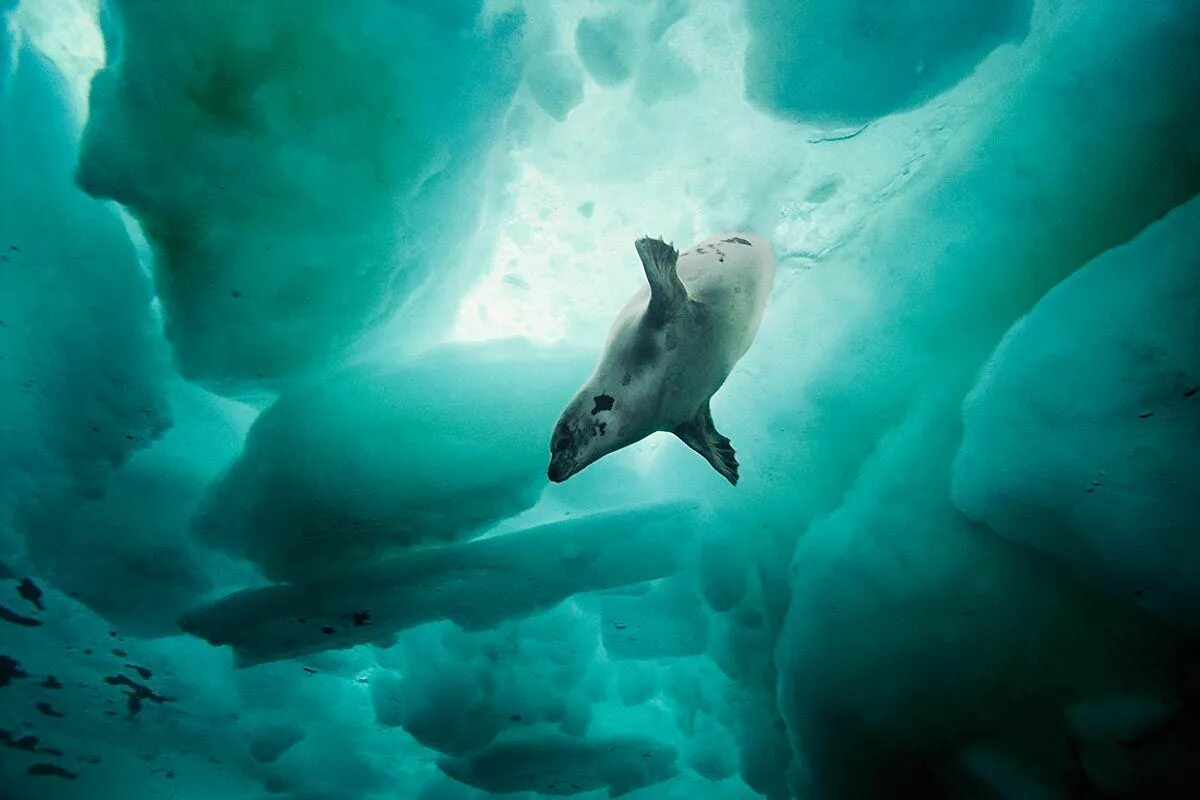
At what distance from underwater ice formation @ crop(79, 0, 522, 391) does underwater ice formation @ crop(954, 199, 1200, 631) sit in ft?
13.7

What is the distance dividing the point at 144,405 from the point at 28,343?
96cm

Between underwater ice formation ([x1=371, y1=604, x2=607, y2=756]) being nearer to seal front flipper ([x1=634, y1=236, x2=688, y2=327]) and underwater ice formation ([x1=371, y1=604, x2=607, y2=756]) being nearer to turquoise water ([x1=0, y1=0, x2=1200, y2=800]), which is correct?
turquoise water ([x1=0, y1=0, x2=1200, y2=800])

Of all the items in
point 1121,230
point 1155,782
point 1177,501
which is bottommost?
point 1155,782

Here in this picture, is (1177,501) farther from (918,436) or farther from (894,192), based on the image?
(894,192)

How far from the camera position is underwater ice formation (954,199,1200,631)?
3504mm

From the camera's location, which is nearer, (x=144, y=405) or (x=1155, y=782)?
(x=1155, y=782)

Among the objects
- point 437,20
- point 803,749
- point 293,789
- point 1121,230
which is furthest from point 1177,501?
point 293,789

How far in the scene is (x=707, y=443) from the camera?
3.63 m

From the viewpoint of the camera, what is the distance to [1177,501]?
12.2 feet

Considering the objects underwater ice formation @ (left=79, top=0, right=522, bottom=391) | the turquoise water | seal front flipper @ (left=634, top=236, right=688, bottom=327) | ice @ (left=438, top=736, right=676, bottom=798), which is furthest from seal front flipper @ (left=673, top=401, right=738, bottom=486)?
ice @ (left=438, top=736, right=676, bottom=798)

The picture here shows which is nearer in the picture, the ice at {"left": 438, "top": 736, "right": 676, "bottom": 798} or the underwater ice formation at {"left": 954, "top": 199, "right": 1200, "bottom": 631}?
the underwater ice formation at {"left": 954, "top": 199, "right": 1200, "bottom": 631}

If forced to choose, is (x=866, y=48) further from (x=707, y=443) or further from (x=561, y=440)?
(x=561, y=440)

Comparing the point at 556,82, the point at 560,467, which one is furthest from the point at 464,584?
the point at 556,82

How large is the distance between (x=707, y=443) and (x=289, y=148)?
333cm
